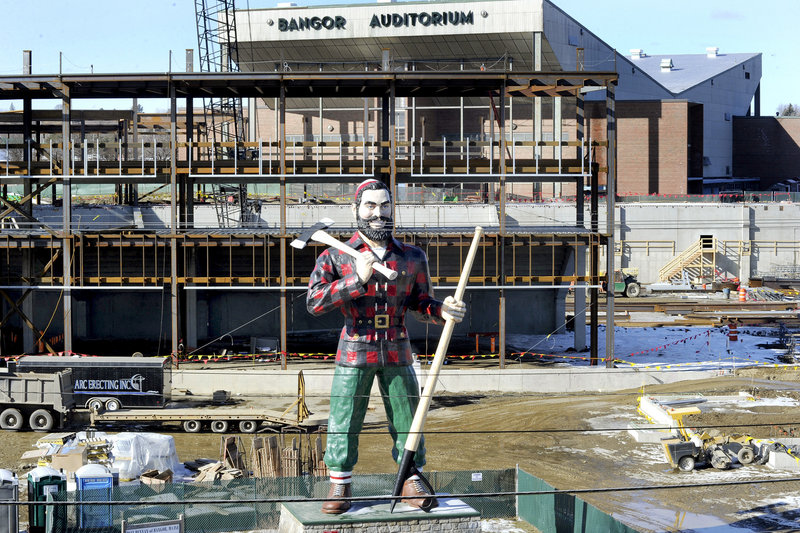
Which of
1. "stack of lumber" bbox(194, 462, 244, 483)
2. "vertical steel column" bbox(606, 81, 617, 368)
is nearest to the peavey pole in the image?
"stack of lumber" bbox(194, 462, 244, 483)

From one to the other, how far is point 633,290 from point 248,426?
36.4 metres

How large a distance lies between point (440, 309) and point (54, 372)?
19.6m

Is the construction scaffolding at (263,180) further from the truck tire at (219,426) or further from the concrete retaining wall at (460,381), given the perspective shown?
the truck tire at (219,426)

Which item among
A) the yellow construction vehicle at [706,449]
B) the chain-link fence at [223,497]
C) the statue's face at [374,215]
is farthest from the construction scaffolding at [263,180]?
the statue's face at [374,215]

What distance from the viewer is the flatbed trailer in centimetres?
2647

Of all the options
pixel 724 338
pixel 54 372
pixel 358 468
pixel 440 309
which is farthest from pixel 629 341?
pixel 440 309

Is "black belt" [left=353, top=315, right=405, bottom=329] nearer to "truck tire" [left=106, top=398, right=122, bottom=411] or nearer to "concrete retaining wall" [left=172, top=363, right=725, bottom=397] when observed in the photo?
"truck tire" [left=106, top=398, right=122, bottom=411]

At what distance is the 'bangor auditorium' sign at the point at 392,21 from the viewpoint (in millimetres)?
52750

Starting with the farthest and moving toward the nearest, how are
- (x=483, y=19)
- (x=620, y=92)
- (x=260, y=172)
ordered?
1. (x=620, y=92)
2. (x=483, y=19)
3. (x=260, y=172)

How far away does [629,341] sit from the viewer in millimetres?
40812

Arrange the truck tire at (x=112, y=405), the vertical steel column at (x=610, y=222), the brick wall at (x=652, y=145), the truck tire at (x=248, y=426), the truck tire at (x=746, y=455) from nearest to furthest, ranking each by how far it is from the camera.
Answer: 1. the truck tire at (x=746, y=455)
2. the truck tire at (x=248, y=426)
3. the truck tire at (x=112, y=405)
4. the vertical steel column at (x=610, y=222)
5. the brick wall at (x=652, y=145)

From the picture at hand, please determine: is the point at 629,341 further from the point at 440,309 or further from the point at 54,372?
the point at 440,309

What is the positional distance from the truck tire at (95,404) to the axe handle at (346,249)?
58.9 ft

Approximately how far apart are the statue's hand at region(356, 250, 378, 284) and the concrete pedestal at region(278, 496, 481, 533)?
3.37 meters
